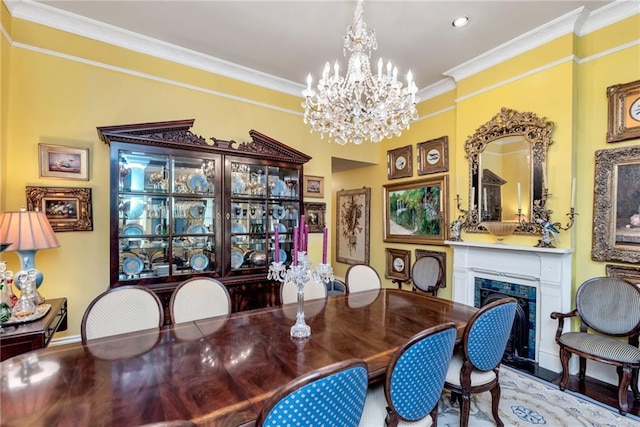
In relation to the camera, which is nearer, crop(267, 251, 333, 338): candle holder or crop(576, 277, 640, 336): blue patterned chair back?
crop(267, 251, 333, 338): candle holder

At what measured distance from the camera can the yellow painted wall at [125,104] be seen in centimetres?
241

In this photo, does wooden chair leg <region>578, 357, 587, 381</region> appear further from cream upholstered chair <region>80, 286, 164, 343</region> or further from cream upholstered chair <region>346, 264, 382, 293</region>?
cream upholstered chair <region>80, 286, 164, 343</region>

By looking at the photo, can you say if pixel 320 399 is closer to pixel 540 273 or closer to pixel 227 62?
pixel 540 273

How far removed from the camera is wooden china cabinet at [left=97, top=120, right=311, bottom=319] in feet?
8.46

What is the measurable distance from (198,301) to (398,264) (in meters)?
3.16

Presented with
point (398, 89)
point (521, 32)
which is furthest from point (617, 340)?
point (521, 32)

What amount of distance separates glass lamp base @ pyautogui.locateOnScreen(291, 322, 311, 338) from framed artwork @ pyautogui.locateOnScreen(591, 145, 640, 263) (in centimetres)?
271

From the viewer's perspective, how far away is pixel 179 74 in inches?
123

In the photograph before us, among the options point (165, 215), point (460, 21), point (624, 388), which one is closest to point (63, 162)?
point (165, 215)

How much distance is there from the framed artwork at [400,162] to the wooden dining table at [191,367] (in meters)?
2.72

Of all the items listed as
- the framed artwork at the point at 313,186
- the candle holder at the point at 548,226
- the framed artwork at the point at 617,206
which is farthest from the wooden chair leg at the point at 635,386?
the framed artwork at the point at 313,186

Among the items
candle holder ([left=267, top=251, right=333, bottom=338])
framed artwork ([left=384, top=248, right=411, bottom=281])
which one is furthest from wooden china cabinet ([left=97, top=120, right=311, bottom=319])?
framed artwork ([left=384, top=248, right=411, bottom=281])

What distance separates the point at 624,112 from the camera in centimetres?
243

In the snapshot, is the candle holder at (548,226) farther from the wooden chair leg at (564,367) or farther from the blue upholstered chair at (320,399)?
the blue upholstered chair at (320,399)
